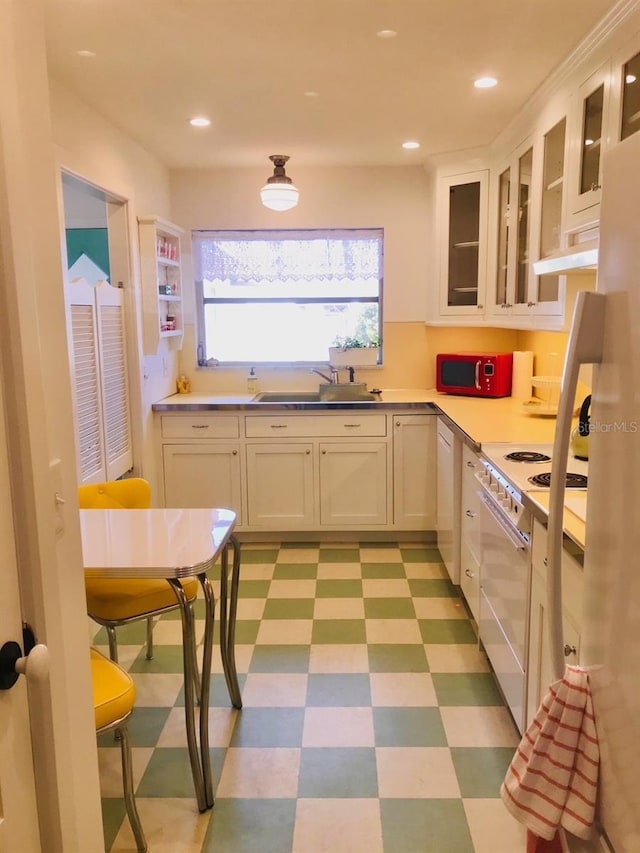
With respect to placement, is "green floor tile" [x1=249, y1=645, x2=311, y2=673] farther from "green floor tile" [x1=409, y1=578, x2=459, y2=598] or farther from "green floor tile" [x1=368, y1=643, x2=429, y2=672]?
"green floor tile" [x1=409, y1=578, x2=459, y2=598]

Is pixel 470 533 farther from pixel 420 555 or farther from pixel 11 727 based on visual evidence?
pixel 11 727

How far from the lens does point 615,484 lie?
0.89 meters

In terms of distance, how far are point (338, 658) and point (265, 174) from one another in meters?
3.19

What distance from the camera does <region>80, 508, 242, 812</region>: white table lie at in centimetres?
186

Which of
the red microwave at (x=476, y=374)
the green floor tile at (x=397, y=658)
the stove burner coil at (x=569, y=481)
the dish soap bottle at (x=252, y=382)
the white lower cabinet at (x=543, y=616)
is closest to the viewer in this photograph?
the white lower cabinet at (x=543, y=616)

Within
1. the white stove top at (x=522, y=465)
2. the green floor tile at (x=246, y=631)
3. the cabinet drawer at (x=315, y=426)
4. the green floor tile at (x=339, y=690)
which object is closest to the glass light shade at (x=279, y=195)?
the cabinet drawer at (x=315, y=426)

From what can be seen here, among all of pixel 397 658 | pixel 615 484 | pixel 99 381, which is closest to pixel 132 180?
pixel 99 381

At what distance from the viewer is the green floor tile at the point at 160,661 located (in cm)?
282

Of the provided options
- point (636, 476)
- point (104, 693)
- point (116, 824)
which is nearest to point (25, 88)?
point (636, 476)

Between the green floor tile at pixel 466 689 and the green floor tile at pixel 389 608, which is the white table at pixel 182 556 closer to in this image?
the green floor tile at pixel 466 689

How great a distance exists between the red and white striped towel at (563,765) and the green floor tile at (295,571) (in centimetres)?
285

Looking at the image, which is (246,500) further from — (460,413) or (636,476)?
(636,476)

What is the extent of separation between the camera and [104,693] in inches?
67.3

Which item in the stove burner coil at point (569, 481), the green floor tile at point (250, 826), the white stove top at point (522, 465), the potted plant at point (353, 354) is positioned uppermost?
the potted plant at point (353, 354)
